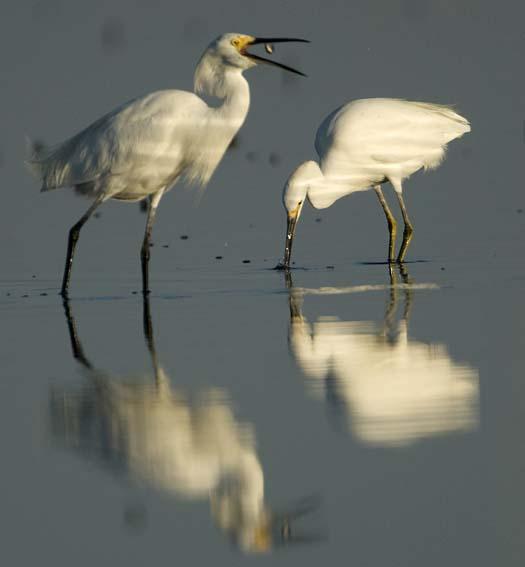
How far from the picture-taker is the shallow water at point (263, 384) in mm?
5645

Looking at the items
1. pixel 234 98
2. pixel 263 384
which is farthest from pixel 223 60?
pixel 263 384

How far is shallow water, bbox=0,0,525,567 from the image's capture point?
5645 millimetres

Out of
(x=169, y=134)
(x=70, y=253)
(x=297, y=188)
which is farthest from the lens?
(x=297, y=188)

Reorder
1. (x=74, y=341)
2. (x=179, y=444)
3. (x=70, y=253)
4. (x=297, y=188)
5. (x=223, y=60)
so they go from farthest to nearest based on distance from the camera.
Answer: (x=297, y=188)
(x=70, y=253)
(x=223, y=60)
(x=74, y=341)
(x=179, y=444)

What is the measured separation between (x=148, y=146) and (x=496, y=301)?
3291mm

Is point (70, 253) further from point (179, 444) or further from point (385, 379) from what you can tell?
point (179, 444)

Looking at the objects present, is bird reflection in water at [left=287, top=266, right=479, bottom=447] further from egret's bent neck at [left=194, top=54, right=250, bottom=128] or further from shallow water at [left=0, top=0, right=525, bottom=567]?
egret's bent neck at [left=194, top=54, right=250, bottom=128]

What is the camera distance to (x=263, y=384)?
8000mm

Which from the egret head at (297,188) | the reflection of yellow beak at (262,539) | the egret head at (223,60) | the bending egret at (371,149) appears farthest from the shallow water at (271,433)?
the bending egret at (371,149)

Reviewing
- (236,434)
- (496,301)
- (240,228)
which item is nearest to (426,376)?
(236,434)

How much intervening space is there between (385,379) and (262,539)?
248cm

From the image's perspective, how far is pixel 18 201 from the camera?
19266 mm

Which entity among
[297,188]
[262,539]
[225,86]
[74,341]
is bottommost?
[262,539]

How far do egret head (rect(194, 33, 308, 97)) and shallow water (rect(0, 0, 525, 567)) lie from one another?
1600mm
